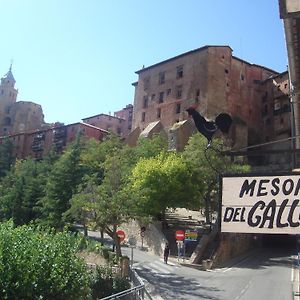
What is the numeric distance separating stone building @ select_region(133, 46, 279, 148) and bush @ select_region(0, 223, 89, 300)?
48.1 m

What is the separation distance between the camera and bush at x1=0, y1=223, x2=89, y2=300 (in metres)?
13.6

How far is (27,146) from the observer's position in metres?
90.3

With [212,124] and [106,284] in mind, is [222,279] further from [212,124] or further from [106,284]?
[212,124]

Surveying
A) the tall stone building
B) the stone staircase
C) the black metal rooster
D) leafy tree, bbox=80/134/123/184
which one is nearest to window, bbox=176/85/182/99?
leafy tree, bbox=80/134/123/184

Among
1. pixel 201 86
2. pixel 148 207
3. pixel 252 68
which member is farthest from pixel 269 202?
pixel 252 68

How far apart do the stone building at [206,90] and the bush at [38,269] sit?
4813 centimetres

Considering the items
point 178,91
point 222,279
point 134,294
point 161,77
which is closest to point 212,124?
point 134,294

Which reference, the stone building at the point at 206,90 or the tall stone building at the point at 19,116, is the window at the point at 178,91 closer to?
the stone building at the point at 206,90

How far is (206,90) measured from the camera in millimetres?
64438

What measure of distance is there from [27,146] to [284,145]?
2265 inches

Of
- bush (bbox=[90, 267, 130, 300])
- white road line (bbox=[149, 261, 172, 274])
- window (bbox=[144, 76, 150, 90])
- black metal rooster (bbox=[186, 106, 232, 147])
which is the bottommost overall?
bush (bbox=[90, 267, 130, 300])

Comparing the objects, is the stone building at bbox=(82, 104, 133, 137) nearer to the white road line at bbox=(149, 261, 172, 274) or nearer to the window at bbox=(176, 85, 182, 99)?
the window at bbox=(176, 85, 182, 99)

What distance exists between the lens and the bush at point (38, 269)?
534 inches

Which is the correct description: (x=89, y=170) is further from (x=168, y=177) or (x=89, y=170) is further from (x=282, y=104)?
(x=282, y=104)
